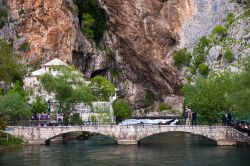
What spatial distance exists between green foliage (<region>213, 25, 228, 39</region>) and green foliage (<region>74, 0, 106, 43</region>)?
24.2m

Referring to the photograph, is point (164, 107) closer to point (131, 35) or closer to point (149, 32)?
point (149, 32)

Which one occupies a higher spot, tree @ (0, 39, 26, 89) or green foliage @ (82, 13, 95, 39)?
green foliage @ (82, 13, 95, 39)

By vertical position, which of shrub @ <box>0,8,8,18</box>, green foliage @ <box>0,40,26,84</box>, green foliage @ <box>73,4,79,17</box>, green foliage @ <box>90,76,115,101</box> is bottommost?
green foliage @ <box>90,76,115,101</box>

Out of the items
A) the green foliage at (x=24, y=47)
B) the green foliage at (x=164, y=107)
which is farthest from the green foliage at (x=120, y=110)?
the green foliage at (x=24, y=47)

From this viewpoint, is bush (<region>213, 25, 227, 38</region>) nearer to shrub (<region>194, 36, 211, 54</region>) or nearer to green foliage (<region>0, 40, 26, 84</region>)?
shrub (<region>194, 36, 211, 54</region>)

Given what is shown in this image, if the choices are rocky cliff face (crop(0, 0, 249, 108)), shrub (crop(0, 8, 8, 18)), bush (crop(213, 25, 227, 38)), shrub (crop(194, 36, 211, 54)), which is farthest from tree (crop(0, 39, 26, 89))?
bush (crop(213, 25, 227, 38))

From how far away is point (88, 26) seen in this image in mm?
110688

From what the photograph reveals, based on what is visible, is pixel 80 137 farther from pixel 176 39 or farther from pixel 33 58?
pixel 176 39

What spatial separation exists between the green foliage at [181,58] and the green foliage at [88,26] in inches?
669

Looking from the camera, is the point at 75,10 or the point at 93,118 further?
the point at 75,10

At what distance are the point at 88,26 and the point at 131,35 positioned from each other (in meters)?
8.61

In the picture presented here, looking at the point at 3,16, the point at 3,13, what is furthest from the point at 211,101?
the point at 3,13

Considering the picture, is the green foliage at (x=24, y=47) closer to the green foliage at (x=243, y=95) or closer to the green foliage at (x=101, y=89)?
the green foliage at (x=101, y=89)

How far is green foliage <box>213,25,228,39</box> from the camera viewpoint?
98.0 meters
